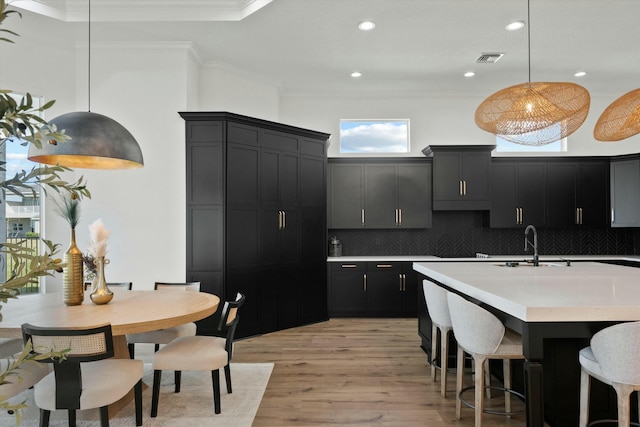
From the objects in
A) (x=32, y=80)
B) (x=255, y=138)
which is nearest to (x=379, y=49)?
(x=255, y=138)

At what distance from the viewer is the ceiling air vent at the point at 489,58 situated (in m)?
5.09

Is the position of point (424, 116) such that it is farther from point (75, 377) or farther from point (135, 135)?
point (75, 377)

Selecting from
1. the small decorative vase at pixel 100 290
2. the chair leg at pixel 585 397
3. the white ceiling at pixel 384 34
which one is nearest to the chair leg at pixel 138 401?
the small decorative vase at pixel 100 290

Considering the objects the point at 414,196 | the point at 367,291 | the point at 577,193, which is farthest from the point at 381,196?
the point at 577,193

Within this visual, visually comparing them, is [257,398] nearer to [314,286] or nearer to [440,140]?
[314,286]

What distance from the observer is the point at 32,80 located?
15.4 feet

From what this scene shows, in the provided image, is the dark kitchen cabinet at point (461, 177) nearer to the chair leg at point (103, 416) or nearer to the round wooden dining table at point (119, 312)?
the round wooden dining table at point (119, 312)

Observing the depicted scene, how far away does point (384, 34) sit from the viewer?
15.1ft

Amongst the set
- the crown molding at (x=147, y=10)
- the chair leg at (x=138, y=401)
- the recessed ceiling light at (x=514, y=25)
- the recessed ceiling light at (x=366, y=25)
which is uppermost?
the crown molding at (x=147, y=10)

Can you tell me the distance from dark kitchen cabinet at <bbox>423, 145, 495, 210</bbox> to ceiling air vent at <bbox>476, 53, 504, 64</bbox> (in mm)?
1314

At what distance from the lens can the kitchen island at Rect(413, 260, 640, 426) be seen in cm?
205

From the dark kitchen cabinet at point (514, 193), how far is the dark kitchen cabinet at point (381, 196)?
0.98 meters

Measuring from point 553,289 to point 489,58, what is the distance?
358 centimetres

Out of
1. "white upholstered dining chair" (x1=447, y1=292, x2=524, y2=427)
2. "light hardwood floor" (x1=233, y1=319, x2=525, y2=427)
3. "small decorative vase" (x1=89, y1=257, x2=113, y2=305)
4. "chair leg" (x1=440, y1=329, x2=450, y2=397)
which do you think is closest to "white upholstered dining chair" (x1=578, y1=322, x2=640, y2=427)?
"white upholstered dining chair" (x1=447, y1=292, x2=524, y2=427)
